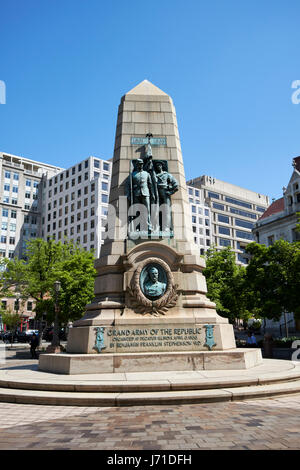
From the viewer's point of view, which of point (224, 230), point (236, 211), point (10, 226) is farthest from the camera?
point (236, 211)

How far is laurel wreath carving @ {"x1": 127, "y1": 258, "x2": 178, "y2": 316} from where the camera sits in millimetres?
11273

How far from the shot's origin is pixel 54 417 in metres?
6.59

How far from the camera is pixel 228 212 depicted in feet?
327

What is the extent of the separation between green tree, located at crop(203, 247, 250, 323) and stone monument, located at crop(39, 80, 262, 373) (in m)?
19.4

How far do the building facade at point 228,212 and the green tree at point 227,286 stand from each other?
188ft

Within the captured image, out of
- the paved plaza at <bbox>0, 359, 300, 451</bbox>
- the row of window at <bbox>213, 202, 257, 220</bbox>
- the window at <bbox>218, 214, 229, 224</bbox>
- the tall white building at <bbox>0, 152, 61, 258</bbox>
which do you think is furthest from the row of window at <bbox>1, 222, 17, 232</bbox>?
the paved plaza at <bbox>0, 359, 300, 451</bbox>

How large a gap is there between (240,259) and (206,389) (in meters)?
91.8

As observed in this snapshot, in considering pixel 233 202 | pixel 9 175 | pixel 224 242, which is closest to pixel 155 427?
pixel 224 242

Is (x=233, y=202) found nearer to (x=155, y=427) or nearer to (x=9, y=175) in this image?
(x=9, y=175)

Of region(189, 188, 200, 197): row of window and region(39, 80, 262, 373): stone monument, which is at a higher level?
region(189, 188, 200, 197): row of window

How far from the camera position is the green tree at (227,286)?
32500 millimetres

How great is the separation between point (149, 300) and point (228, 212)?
3589 inches

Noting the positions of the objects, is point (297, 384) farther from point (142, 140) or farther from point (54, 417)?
point (142, 140)

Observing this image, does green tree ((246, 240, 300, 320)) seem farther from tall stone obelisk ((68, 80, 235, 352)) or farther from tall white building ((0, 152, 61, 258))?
tall white building ((0, 152, 61, 258))
